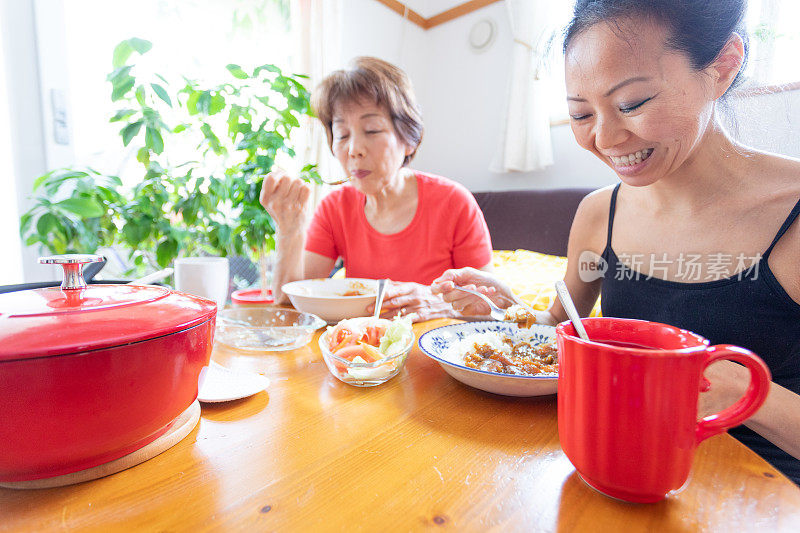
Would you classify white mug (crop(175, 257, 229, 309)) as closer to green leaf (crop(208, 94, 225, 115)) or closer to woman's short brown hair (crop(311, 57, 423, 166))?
green leaf (crop(208, 94, 225, 115))

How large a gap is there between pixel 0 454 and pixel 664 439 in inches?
20.7

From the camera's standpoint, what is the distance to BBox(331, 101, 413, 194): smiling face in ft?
4.80

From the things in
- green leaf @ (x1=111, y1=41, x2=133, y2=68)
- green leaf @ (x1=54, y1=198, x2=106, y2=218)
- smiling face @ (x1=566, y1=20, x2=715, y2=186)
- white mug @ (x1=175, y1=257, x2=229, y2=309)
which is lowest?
white mug @ (x1=175, y1=257, x2=229, y2=309)

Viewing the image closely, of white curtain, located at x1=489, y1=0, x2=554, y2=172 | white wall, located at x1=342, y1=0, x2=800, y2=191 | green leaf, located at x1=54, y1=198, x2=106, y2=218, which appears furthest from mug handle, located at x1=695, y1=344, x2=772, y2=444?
white curtain, located at x1=489, y1=0, x2=554, y2=172

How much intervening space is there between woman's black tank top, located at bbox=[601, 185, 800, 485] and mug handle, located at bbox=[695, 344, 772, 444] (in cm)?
48

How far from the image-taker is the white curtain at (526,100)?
279 cm

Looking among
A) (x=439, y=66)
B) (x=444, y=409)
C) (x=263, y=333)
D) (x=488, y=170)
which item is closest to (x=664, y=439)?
(x=444, y=409)

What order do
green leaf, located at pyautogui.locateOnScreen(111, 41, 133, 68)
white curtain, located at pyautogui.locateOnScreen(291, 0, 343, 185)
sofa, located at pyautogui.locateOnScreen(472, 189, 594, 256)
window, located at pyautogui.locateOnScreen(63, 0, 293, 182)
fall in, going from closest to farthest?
green leaf, located at pyautogui.locateOnScreen(111, 41, 133, 68) → window, located at pyautogui.locateOnScreen(63, 0, 293, 182) → sofa, located at pyautogui.locateOnScreen(472, 189, 594, 256) → white curtain, located at pyautogui.locateOnScreen(291, 0, 343, 185)

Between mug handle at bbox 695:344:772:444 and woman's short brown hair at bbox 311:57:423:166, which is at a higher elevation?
woman's short brown hair at bbox 311:57:423:166

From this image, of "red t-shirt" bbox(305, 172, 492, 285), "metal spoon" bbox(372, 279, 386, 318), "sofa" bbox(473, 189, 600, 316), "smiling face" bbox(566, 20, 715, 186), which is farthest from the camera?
"sofa" bbox(473, 189, 600, 316)

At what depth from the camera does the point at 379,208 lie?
1.71 meters

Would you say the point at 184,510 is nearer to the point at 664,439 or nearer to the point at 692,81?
Result: the point at 664,439

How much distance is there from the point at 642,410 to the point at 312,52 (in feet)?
9.57

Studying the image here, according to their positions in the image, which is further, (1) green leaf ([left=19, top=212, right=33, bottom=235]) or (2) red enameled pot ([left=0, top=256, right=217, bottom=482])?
(1) green leaf ([left=19, top=212, right=33, bottom=235])
